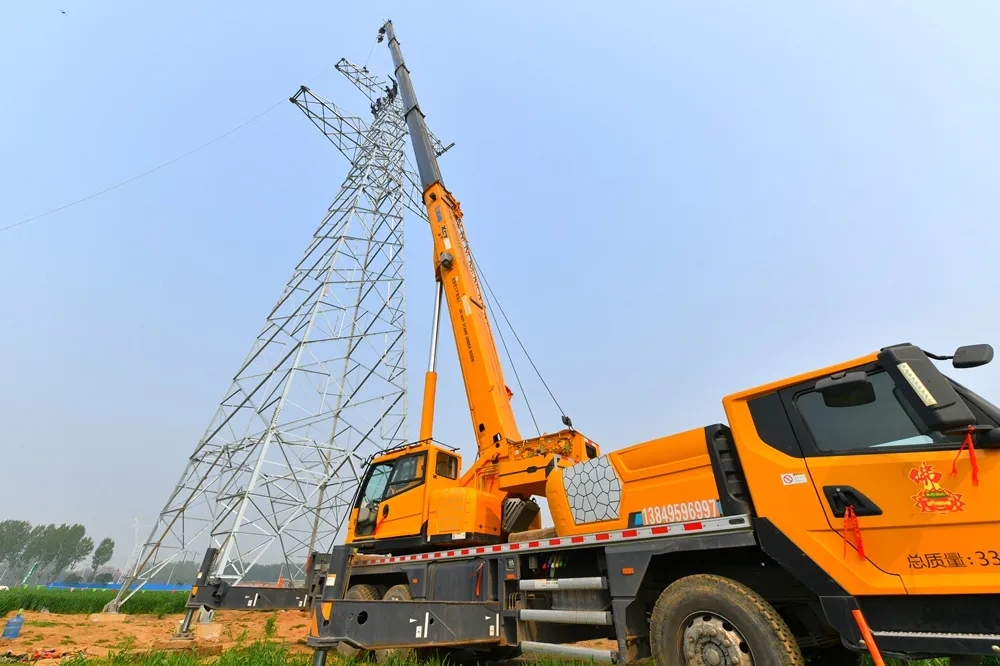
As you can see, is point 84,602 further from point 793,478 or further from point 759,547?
point 793,478

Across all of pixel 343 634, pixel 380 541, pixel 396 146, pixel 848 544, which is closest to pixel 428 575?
pixel 380 541

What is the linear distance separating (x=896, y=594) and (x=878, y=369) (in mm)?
1615

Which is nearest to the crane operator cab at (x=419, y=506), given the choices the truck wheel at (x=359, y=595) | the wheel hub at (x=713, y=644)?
the truck wheel at (x=359, y=595)

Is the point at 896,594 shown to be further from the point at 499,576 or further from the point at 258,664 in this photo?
the point at 258,664

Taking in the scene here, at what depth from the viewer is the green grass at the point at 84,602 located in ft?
57.3

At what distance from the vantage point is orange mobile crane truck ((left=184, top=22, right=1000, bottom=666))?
3332 mm

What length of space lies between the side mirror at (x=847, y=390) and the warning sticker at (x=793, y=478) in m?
0.61

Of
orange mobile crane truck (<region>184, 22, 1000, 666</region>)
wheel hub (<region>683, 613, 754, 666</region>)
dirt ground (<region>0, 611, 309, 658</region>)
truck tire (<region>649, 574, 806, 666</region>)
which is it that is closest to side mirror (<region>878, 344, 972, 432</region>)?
orange mobile crane truck (<region>184, 22, 1000, 666</region>)

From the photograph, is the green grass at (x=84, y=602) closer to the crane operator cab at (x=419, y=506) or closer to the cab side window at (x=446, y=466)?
the crane operator cab at (x=419, y=506)

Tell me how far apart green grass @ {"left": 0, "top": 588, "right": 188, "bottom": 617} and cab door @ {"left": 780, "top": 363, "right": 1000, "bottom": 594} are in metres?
20.5

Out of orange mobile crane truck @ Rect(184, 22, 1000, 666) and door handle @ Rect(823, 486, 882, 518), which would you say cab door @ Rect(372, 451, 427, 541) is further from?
door handle @ Rect(823, 486, 882, 518)

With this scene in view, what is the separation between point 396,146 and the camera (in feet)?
69.7

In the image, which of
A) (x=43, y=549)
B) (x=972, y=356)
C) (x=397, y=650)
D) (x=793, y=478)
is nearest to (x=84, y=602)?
(x=397, y=650)

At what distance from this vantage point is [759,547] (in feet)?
13.9
